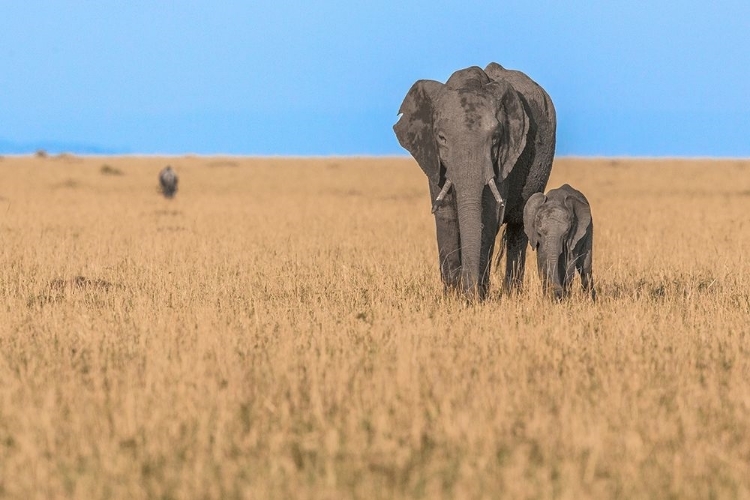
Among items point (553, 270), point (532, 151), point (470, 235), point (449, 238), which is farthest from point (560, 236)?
point (532, 151)

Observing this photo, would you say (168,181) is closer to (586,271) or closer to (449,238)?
(449,238)

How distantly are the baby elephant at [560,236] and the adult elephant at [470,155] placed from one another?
345mm

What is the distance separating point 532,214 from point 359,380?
3936 millimetres

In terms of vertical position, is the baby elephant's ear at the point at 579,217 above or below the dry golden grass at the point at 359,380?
above

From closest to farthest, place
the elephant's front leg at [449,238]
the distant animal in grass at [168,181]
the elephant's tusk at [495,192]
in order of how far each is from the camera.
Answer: the elephant's tusk at [495,192] → the elephant's front leg at [449,238] → the distant animal in grass at [168,181]

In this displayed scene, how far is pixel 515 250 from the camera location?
439 inches

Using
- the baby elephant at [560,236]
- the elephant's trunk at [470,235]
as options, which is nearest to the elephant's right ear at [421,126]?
the elephant's trunk at [470,235]

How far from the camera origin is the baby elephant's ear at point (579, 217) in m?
9.92

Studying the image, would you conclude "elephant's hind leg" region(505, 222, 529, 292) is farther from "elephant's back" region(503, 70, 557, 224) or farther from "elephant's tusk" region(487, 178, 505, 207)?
"elephant's tusk" region(487, 178, 505, 207)

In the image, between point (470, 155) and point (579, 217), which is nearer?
point (470, 155)

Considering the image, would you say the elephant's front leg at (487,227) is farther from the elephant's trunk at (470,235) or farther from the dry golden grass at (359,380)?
the dry golden grass at (359,380)

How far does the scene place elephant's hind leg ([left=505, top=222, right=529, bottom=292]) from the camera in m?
11.0

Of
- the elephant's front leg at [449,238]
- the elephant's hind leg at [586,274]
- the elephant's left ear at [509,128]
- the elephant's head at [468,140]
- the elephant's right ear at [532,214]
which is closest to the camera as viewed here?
the elephant's head at [468,140]

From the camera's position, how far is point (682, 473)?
478 centimetres
